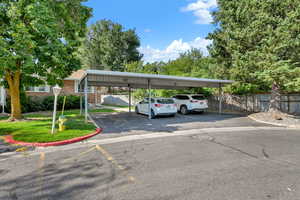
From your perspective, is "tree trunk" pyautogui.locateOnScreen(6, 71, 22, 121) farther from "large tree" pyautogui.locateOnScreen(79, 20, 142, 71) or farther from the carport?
"large tree" pyautogui.locateOnScreen(79, 20, 142, 71)

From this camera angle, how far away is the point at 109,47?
125ft

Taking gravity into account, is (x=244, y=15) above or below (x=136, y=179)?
above

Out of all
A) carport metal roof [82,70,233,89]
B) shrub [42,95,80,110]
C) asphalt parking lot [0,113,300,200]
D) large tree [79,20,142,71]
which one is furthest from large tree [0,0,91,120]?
large tree [79,20,142,71]

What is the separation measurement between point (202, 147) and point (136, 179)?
3.02 m

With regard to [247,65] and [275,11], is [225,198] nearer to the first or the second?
[247,65]

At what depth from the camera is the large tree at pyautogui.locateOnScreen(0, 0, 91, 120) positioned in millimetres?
7535

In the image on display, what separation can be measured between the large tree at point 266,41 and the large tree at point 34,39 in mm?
11298

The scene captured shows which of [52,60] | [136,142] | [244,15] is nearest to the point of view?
[136,142]

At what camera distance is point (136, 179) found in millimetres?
3455

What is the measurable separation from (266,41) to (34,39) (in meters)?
13.8

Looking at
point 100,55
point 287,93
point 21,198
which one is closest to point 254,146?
point 21,198

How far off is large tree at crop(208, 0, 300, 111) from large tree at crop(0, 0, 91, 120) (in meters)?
11.3

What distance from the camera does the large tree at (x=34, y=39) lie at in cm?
754

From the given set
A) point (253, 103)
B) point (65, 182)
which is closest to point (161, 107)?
point (65, 182)
